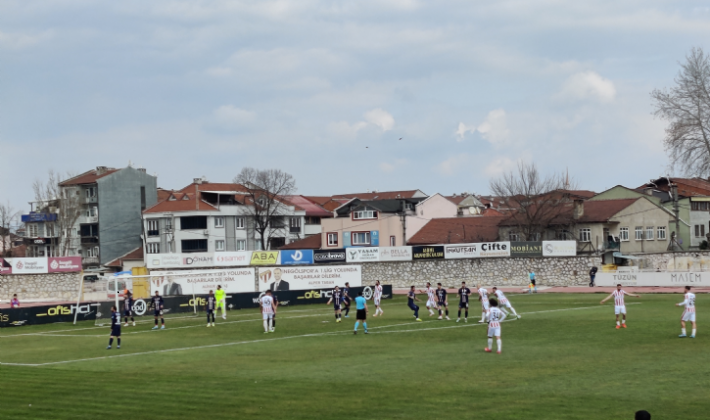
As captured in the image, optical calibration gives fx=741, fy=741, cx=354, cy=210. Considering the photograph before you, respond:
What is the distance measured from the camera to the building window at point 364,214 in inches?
3836

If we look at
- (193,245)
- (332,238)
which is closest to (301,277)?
(332,238)

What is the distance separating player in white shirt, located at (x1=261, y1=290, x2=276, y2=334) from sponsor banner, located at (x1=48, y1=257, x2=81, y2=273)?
4640cm

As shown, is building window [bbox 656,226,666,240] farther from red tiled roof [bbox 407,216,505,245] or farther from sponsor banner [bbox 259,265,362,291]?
sponsor banner [bbox 259,265,362,291]

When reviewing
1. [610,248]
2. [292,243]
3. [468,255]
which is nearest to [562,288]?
[468,255]

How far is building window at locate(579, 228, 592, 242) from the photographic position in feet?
271

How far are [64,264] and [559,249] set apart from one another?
1926 inches

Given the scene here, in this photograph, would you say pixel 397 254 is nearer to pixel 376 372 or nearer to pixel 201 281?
pixel 201 281

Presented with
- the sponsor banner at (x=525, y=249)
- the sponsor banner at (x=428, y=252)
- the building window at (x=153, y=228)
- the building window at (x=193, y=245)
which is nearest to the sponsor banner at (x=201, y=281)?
the sponsor banner at (x=428, y=252)

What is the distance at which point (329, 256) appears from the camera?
235ft

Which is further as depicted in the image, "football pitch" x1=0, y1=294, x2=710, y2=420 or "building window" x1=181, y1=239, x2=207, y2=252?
"building window" x1=181, y1=239, x2=207, y2=252

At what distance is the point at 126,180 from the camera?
4289 inches

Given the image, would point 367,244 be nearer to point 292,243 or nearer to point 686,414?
point 292,243

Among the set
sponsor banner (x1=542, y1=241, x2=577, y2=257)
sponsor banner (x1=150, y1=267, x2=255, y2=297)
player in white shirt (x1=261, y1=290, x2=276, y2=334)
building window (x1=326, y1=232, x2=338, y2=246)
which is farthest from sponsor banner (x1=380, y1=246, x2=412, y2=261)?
player in white shirt (x1=261, y1=290, x2=276, y2=334)

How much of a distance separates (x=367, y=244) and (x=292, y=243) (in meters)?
12.0
